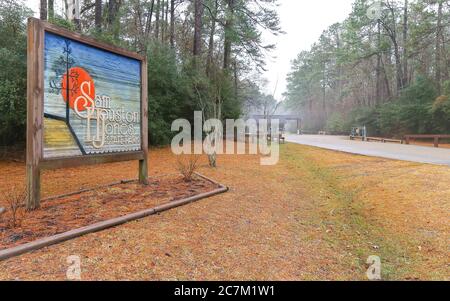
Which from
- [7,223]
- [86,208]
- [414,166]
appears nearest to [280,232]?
[86,208]

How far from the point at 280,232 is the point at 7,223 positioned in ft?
10.3

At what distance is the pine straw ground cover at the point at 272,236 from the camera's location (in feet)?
8.80

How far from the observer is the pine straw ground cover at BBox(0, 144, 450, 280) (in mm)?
2684

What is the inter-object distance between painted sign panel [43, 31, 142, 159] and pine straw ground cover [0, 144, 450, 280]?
1448 mm

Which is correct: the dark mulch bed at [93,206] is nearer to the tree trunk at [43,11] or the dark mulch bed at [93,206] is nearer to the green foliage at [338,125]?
the tree trunk at [43,11]

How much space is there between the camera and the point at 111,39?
9789 millimetres

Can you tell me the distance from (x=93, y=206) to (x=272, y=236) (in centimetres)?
237

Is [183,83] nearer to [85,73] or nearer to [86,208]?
[85,73]

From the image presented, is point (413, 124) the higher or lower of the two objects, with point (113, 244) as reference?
higher

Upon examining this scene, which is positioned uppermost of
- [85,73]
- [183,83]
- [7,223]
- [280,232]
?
[183,83]

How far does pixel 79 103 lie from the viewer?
430 cm

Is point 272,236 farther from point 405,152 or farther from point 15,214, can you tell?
point 405,152

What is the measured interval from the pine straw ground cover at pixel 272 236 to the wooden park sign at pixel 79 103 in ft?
4.48

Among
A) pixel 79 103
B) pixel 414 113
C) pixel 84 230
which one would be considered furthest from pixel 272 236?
pixel 414 113
